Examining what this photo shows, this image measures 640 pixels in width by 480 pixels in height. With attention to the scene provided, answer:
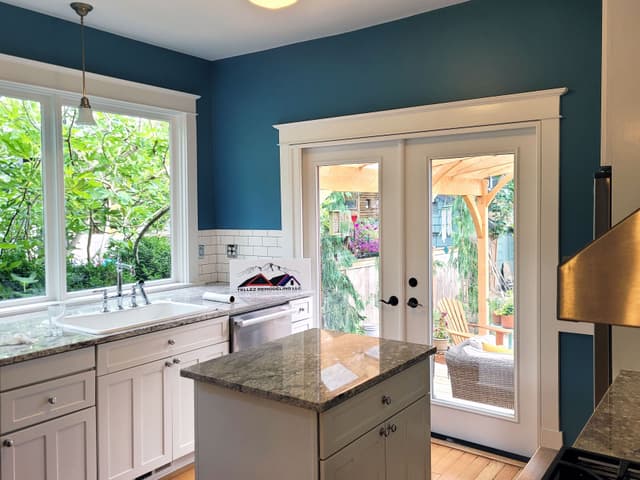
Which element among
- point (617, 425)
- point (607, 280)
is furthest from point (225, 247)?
point (607, 280)

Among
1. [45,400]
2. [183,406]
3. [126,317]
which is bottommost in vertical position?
[183,406]

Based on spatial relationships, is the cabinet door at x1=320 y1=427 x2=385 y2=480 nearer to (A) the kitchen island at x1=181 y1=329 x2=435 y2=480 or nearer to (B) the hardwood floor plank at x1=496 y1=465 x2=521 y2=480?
(A) the kitchen island at x1=181 y1=329 x2=435 y2=480

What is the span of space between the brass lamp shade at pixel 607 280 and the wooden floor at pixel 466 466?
8.72ft

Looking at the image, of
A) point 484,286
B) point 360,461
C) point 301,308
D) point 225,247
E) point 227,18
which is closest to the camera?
point 360,461

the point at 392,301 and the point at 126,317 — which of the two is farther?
the point at 392,301

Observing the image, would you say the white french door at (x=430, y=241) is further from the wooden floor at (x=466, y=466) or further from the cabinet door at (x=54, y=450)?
the cabinet door at (x=54, y=450)

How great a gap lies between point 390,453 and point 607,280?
1.60m

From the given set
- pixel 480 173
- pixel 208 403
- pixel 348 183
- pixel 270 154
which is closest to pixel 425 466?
pixel 208 403

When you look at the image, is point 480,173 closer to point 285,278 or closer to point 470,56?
point 470,56

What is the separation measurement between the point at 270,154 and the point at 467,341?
2.00 meters

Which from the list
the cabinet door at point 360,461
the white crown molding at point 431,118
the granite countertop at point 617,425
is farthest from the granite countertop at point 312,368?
the white crown molding at point 431,118

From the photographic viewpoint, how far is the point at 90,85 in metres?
3.50

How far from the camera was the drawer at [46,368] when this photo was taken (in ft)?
7.52

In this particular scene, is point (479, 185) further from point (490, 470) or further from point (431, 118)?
point (490, 470)
